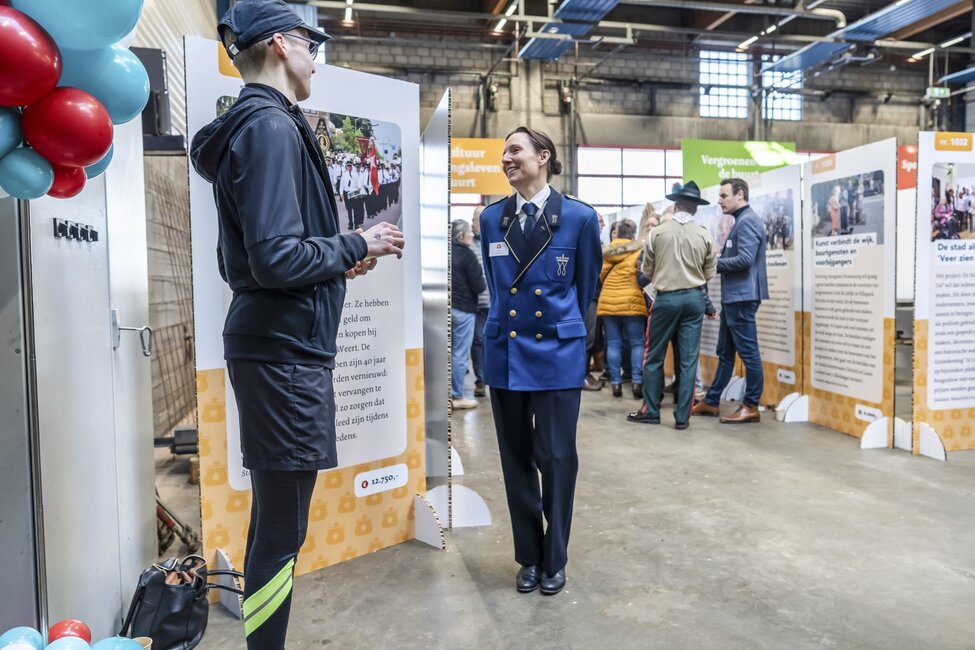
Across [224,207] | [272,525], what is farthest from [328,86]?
[272,525]

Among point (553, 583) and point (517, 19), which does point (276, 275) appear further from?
point (517, 19)

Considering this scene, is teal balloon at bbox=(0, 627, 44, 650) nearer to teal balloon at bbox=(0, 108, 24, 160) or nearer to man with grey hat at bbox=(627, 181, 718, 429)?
teal balloon at bbox=(0, 108, 24, 160)

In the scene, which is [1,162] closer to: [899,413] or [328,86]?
[328,86]

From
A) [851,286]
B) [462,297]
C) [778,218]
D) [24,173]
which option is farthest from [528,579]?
[778,218]

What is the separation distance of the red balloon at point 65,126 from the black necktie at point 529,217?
4.57 ft

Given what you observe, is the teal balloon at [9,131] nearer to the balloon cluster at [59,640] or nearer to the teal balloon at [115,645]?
the balloon cluster at [59,640]

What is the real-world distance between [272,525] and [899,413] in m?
5.53

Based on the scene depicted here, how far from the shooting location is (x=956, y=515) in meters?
3.06

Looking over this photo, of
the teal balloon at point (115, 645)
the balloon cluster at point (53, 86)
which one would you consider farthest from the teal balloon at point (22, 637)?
the balloon cluster at point (53, 86)

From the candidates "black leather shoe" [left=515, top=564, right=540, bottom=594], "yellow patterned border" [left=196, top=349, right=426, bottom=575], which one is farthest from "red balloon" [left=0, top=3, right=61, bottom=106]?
"black leather shoe" [left=515, top=564, right=540, bottom=594]

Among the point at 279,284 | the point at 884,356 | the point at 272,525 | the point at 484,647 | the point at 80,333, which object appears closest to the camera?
the point at 279,284

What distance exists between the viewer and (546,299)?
7.53 ft

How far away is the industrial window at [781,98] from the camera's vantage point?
13.2 meters

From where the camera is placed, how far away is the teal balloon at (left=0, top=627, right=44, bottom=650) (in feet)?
4.09
